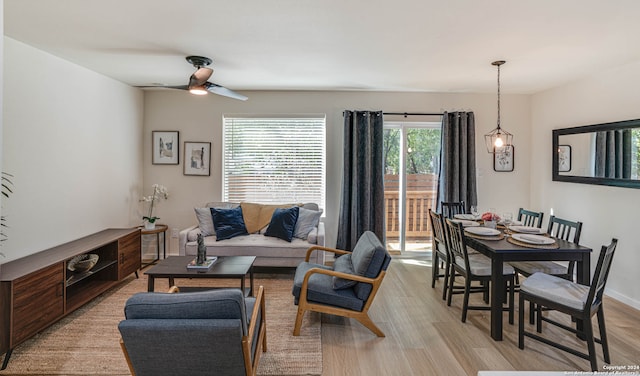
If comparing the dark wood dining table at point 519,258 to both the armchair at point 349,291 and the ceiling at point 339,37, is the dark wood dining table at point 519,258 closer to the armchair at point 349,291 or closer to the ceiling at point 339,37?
the armchair at point 349,291

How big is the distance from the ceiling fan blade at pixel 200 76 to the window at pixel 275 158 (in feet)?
5.83

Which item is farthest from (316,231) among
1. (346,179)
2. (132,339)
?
(132,339)

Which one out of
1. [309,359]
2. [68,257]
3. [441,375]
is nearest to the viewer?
[441,375]

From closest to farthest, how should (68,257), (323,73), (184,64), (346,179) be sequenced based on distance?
(68,257) → (184,64) → (323,73) → (346,179)

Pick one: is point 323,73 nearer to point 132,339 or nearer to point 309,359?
point 309,359

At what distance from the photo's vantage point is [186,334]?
5.18 ft

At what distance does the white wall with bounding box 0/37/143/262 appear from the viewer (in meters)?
2.97

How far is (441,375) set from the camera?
231 cm

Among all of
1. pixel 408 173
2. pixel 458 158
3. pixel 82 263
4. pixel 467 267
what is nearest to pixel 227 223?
pixel 82 263

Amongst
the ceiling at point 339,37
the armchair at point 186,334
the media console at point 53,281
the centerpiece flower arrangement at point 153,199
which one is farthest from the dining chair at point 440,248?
the centerpiece flower arrangement at point 153,199

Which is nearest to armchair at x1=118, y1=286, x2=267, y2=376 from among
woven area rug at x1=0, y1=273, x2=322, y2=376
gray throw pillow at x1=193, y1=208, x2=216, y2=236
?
woven area rug at x1=0, y1=273, x2=322, y2=376

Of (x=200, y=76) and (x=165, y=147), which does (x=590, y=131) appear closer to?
(x=200, y=76)

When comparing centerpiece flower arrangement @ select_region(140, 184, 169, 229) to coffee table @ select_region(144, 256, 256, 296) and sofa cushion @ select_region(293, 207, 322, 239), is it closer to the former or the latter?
coffee table @ select_region(144, 256, 256, 296)

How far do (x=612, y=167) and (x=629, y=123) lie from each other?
1.60ft
